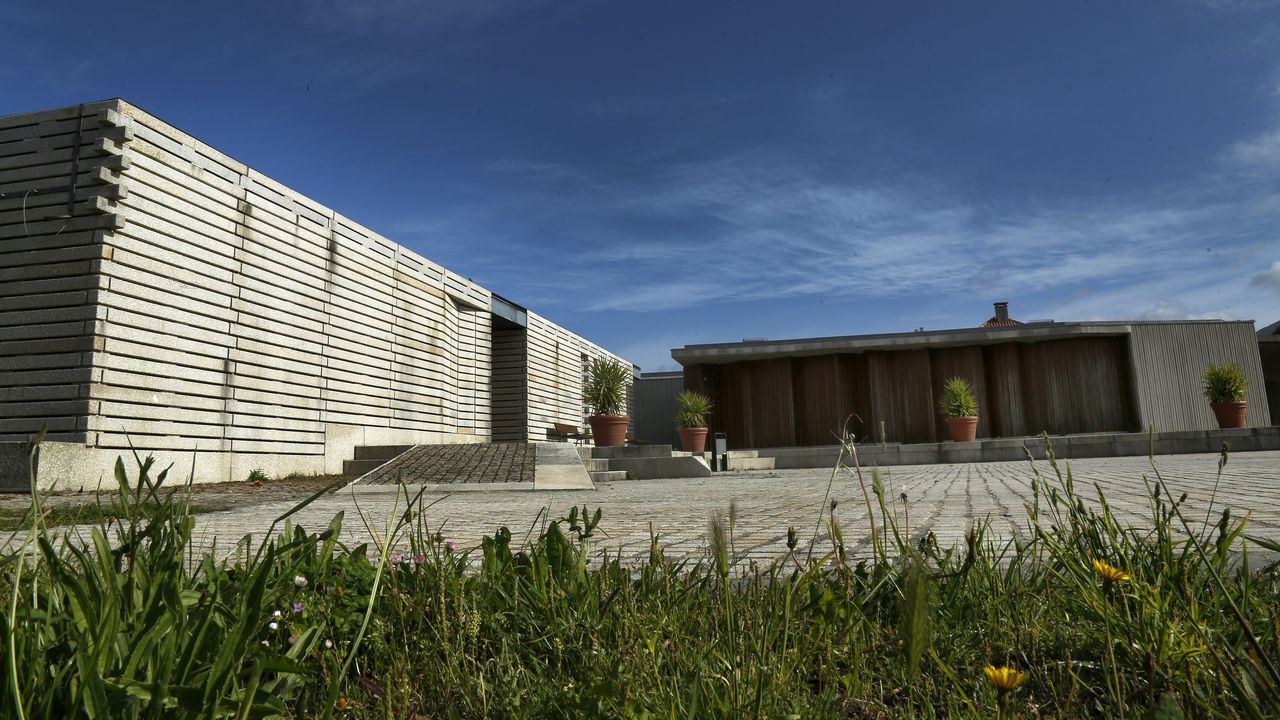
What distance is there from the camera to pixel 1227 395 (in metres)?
16.4

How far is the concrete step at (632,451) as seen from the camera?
14.9 meters

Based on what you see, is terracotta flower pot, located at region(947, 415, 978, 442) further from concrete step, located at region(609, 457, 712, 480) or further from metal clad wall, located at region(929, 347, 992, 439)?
concrete step, located at region(609, 457, 712, 480)

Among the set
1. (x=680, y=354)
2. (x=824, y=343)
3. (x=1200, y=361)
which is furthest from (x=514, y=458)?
(x=1200, y=361)

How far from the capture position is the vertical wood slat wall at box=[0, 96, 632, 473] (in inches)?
347

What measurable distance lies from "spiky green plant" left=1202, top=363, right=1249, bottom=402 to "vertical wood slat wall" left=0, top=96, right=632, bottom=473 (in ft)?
59.5

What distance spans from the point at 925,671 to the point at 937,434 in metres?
19.0

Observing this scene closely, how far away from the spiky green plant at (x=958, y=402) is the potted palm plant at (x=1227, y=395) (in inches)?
200

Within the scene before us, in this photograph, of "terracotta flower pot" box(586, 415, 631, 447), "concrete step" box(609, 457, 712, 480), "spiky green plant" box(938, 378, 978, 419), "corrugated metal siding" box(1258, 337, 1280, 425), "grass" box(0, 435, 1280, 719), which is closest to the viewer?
"grass" box(0, 435, 1280, 719)

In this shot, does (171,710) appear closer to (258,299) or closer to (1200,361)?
(258,299)

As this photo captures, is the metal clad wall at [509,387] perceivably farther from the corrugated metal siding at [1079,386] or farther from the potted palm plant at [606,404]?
the corrugated metal siding at [1079,386]

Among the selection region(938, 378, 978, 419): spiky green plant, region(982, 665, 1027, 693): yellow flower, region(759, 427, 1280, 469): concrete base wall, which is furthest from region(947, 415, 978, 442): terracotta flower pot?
region(982, 665, 1027, 693): yellow flower

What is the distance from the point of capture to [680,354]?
19750mm

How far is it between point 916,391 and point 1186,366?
6.50 meters

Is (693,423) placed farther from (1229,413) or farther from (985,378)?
(1229,413)
